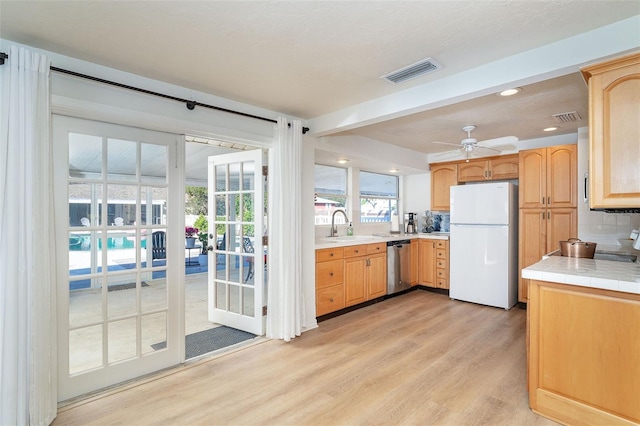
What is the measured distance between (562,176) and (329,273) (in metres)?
3.24

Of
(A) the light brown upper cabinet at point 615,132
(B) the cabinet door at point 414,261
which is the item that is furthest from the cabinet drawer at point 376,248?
(A) the light brown upper cabinet at point 615,132

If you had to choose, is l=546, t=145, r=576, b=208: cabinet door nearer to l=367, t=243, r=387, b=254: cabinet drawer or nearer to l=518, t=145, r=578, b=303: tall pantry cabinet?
l=518, t=145, r=578, b=303: tall pantry cabinet

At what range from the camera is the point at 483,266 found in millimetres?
4566

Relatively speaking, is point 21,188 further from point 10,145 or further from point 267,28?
point 267,28

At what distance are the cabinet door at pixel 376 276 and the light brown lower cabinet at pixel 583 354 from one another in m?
2.41

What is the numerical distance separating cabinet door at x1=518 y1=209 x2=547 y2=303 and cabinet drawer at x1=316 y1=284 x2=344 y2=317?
2.51 metres

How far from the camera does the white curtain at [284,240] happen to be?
3342 millimetres

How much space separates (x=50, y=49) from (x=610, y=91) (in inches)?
136

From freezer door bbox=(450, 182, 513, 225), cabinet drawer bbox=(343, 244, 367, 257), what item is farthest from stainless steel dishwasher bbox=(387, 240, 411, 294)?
freezer door bbox=(450, 182, 513, 225)

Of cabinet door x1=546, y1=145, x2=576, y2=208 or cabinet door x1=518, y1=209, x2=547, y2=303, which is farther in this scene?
cabinet door x1=518, y1=209, x2=547, y2=303

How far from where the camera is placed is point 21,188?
1931 mm

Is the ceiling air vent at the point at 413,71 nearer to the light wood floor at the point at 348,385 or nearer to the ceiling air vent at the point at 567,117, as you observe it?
the ceiling air vent at the point at 567,117

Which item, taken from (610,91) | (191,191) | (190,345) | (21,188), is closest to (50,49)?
(21,188)

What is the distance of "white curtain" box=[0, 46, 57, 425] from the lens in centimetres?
188
